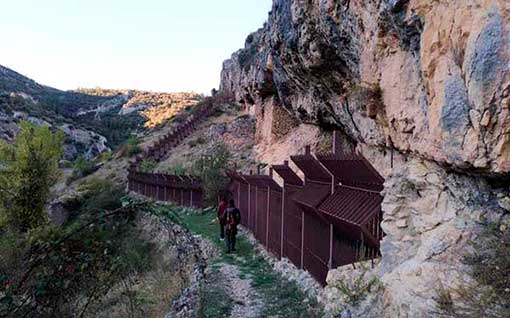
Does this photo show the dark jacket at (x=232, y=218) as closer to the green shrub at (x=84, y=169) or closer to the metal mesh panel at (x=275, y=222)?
the metal mesh panel at (x=275, y=222)

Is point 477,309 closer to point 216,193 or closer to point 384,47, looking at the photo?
point 384,47

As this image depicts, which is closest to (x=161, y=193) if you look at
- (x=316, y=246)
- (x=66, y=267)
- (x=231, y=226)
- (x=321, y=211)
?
(x=231, y=226)

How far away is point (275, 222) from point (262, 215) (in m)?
1.73

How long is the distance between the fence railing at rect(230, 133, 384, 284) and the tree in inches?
677

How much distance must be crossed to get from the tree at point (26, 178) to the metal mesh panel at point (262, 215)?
49.5 feet

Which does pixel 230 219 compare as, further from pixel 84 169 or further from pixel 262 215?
pixel 84 169

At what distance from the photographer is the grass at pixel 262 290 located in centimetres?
799

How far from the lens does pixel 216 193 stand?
23.7 metres

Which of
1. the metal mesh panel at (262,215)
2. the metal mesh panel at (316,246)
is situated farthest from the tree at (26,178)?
the metal mesh panel at (316,246)

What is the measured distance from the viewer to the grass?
799 cm

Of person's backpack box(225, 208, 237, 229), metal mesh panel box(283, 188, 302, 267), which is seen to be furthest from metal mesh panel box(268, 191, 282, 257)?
person's backpack box(225, 208, 237, 229)

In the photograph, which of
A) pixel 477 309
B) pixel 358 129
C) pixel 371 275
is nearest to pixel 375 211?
pixel 371 275

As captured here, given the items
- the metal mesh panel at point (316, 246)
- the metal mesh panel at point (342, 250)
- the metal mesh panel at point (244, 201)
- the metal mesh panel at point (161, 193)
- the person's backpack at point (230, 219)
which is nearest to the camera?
the metal mesh panel at point (342, 250)

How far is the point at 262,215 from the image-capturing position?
46.1 feet
